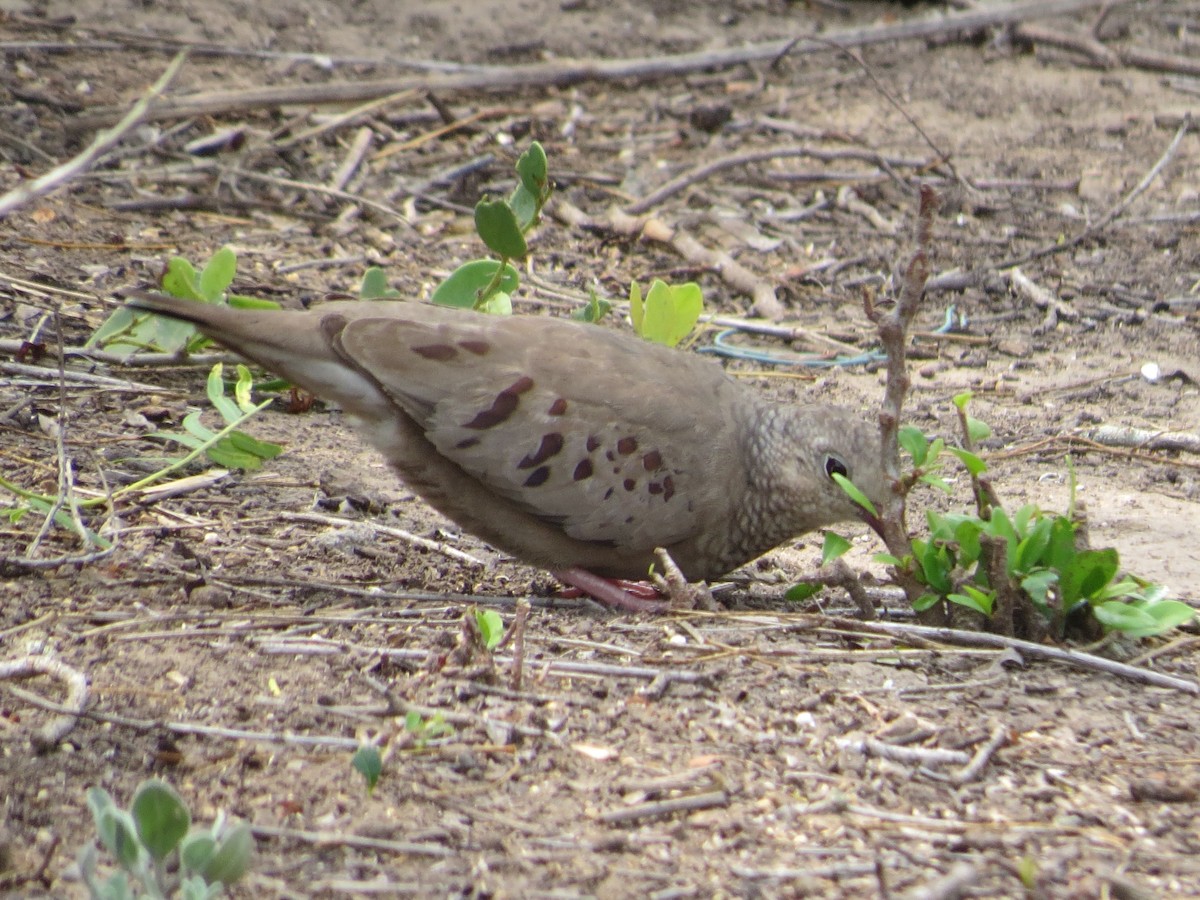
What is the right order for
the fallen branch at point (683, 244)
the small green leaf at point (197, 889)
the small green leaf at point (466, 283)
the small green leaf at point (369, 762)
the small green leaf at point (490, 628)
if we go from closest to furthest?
1. the small green leaf at point (197, 889)
2. the small green leaf at point (369, 762)
3. the small green leaf at point (490, 628)
4. the small green leaf at point (466, 283)
5. the fallen branch at point (683, 244)

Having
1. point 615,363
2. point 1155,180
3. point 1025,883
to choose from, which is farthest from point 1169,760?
point 1155,180

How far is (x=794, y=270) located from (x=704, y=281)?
56 centimetres

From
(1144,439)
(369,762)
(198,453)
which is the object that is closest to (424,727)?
(369,762)

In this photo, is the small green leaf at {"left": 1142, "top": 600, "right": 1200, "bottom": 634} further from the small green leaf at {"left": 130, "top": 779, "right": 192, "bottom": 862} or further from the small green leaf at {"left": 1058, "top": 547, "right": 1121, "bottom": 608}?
the small green leaf at {"left": 130, "top": 779, "right": 192, "bottom": 862}

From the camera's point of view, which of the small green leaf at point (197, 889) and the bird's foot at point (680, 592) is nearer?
the small green leaf at point (197, 889)

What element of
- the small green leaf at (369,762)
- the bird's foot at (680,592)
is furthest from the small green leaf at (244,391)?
the small green leaf at (369,762)

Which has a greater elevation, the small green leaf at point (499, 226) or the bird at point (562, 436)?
the small green leaf at point (499, 226)

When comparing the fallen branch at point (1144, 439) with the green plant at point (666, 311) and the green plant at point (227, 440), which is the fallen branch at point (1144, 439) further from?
the green plant at point (227, 440)

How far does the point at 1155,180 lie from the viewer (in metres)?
9.04

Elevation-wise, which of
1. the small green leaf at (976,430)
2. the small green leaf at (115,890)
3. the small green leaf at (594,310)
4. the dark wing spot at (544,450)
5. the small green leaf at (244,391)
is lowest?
the small green leaf at (115,890)

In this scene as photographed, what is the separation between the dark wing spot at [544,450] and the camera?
170 inches

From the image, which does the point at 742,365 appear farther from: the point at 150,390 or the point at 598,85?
the point at 598,85

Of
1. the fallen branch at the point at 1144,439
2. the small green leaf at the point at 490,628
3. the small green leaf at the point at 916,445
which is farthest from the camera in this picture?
the fallen branch at the point at 1144,439

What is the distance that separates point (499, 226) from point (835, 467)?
1425mm
